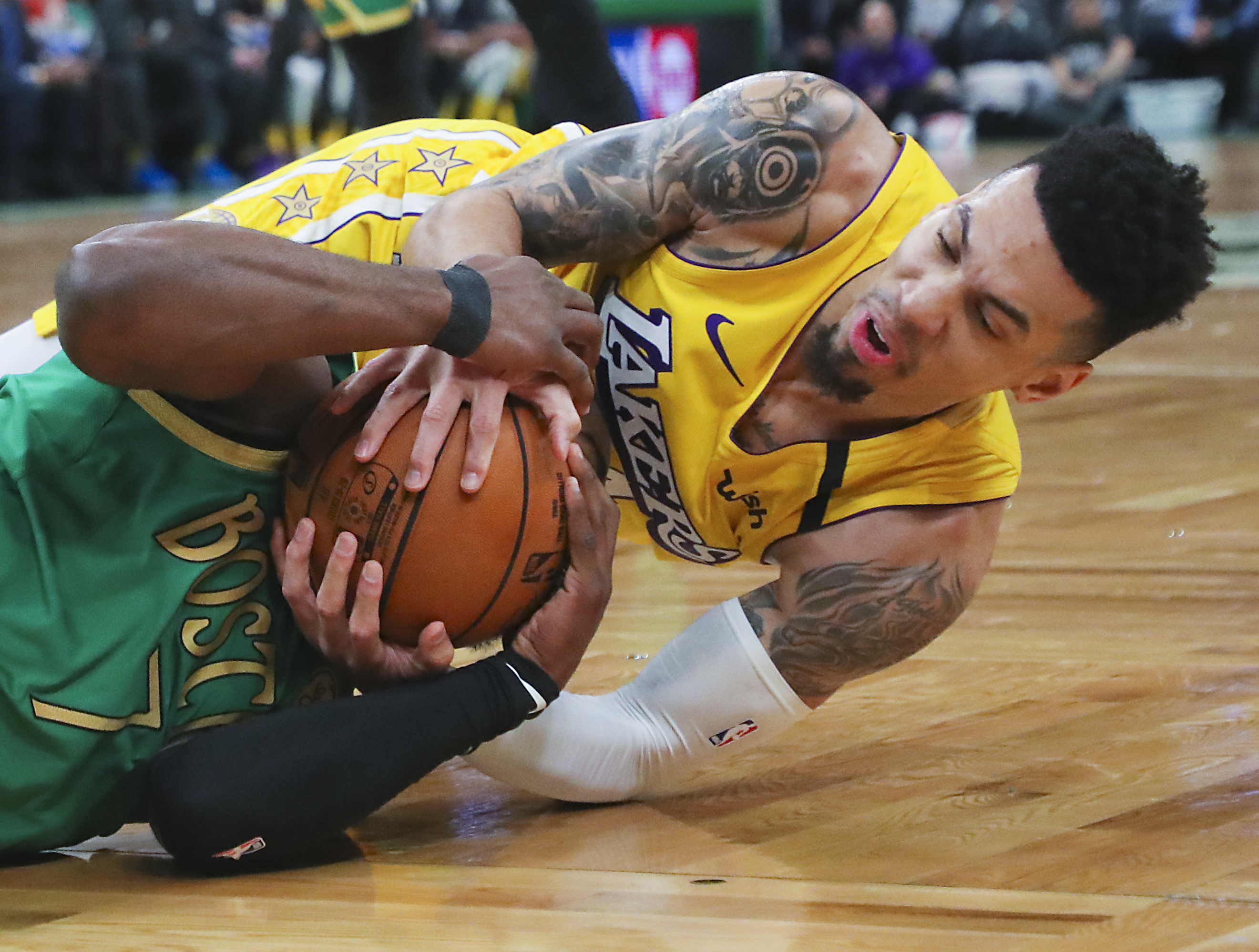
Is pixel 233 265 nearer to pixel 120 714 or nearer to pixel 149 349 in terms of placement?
pixel 149 349

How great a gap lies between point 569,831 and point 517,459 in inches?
20.9

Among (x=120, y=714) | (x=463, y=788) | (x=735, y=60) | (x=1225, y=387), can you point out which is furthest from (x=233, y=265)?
(x=735, y=60)

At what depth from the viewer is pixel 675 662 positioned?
2.13 meters

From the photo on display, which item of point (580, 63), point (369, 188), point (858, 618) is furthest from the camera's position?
point (580, 63)

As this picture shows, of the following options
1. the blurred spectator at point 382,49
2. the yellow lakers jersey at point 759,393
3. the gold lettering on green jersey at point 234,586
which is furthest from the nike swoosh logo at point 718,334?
the blurred spectator at point 382,49

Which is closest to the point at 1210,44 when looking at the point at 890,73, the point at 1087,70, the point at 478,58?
the point at 1087,70

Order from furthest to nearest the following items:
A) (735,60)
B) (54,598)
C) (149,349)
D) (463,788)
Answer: (735,60) → (463,788) → (54,598) → (149,349)

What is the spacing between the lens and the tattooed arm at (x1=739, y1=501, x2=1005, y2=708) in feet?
6.51

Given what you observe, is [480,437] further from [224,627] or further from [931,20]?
[931,20]

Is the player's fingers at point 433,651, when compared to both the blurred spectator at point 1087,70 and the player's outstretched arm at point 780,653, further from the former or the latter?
the blurred spectator at point 1087,70

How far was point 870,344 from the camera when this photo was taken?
74.8 inches

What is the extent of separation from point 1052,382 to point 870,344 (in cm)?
25

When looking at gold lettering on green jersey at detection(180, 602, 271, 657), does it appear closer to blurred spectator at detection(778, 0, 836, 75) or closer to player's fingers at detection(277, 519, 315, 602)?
player's fingers at detection(277, 519, 315, 602)

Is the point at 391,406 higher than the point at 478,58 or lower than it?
higher
